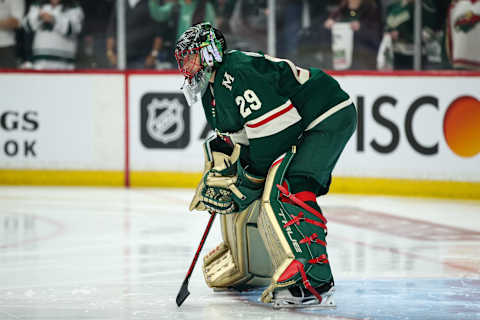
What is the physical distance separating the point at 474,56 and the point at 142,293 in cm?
470

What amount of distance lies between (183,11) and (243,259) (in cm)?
501

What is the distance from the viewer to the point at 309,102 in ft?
13.0

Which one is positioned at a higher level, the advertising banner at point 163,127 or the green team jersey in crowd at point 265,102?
the green team jersey in crowd at point 265,102

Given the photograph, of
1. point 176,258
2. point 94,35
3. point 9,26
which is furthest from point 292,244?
Result: point 9,26

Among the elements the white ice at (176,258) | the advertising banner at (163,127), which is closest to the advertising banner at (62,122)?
the advertising banner at (163,127)

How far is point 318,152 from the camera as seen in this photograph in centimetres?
392

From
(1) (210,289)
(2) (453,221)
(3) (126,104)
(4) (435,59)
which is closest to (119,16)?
(3) (126,104)

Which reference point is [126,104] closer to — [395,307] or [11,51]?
[11,51]

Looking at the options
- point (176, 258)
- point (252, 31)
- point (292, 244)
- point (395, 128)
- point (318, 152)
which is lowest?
point (176, 258)

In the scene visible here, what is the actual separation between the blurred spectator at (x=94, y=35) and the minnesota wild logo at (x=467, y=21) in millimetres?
3242

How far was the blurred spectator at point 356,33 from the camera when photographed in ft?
27.6

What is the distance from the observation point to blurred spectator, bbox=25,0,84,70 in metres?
8.91

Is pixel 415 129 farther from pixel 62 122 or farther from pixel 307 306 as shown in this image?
pixel 307 306

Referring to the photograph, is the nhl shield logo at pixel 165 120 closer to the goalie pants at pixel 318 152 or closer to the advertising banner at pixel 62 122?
the advertising banner at pixel 62 122
